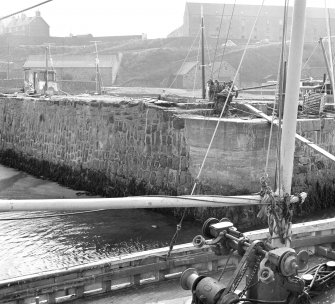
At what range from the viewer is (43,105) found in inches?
795

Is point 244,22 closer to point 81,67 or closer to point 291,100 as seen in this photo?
point 81,67

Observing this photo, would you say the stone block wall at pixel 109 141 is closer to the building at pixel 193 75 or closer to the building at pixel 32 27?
the building at pixel 193 75

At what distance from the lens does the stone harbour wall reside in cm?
1165

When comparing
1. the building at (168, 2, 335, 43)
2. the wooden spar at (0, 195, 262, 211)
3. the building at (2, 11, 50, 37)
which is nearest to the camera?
the wooden spar at (0, 195, 262, 211)

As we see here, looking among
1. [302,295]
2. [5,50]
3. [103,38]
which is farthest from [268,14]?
[302,295]

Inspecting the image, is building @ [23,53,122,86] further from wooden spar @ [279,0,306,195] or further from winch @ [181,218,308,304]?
winch @ [181,218,308,304]

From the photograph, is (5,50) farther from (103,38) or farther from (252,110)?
(252,110)

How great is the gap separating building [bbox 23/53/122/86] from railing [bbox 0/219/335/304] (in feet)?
187

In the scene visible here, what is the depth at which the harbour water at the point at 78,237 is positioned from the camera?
10641mm

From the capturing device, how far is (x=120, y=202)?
13.7ft

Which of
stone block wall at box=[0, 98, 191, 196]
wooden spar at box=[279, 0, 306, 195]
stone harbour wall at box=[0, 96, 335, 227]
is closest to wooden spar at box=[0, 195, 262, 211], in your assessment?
wooden spar at box=[279, 0, 306, 195]

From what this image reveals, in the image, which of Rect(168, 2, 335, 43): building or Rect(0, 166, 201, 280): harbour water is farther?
Rect(168, 2, 335, 43): building

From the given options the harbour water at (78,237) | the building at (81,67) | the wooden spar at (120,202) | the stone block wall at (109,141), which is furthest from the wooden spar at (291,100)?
the building at (81,67)

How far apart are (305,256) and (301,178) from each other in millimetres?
8736
